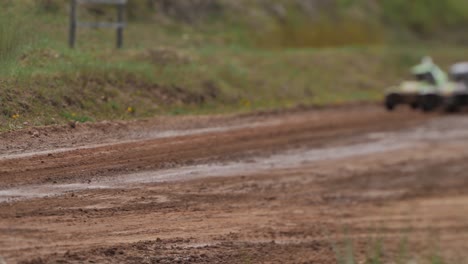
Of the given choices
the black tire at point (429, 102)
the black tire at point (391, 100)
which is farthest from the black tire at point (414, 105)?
the black tire at point (391, 100)

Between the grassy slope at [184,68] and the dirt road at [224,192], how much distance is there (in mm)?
465

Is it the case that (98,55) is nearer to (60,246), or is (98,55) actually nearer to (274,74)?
(60,246)

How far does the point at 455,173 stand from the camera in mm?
20422

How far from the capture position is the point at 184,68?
16531 millimetres

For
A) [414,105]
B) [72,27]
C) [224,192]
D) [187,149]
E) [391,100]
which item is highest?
[72,27]

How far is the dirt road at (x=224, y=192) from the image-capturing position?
937 centimetres

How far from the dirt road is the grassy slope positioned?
Result: 0.47 metres

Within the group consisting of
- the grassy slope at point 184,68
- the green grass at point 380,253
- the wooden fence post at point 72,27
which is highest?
the wooden fence post at point 72,27

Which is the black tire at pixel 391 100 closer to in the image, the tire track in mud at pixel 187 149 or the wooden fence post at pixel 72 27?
the tire track in mud at pixel 187 149

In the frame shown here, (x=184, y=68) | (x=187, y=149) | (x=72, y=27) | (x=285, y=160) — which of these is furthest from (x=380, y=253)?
(x=72, y=27)

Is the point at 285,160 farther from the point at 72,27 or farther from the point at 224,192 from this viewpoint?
the point at 72,27

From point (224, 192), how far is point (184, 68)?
181 inches

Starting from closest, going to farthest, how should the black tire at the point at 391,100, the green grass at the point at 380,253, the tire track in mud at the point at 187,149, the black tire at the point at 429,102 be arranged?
the tire track in mud at the point at 187,149
the green grass at the point at 380,253
the black tire at the point at 391,100
the black tire at the point at 429,102

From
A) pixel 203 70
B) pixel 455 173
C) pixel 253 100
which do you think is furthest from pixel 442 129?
pixel 203 70
